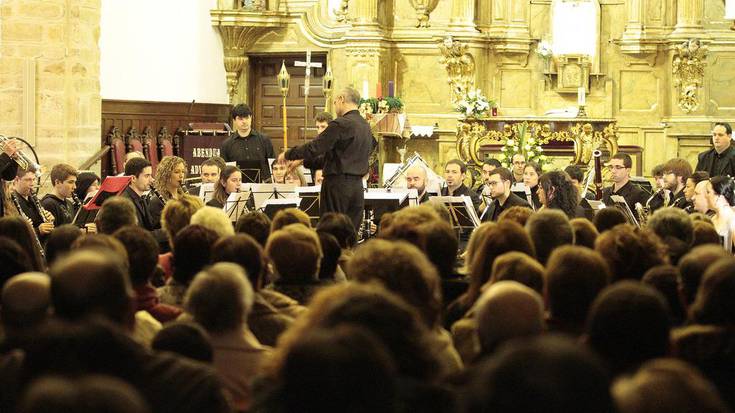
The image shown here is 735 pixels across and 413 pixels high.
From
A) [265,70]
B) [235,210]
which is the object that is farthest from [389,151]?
[235,210]

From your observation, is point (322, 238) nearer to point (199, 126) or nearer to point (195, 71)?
point (199, 126)

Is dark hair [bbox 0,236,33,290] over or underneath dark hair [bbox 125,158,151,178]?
underneath

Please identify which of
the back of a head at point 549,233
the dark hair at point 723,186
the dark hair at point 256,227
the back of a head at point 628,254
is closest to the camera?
the back of a head at point 628,254

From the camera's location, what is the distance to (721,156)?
42.7 feet

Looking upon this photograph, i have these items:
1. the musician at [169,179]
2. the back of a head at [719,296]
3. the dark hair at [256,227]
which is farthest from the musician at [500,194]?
the back of a head at [719,296]

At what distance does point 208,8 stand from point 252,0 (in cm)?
64

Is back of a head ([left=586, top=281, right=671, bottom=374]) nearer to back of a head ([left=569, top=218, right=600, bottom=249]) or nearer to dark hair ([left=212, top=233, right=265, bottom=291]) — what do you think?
dark hair ([left=212, top=233, right=265, bottom=291])

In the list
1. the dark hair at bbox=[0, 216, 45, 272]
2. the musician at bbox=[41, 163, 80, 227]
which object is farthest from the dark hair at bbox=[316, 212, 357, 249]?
the musician at bbox=[41, 163, 80, 227]

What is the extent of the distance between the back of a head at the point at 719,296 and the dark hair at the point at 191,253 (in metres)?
2.34

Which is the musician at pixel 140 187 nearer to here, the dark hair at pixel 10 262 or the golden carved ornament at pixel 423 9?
the dark hair at pixel 10 262

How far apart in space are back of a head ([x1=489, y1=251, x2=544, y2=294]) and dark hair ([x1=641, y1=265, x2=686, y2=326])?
0.45 metres

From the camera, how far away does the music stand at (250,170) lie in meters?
12.2

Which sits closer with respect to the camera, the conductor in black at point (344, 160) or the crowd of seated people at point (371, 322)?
the crowd of seated people at point (371, 322)

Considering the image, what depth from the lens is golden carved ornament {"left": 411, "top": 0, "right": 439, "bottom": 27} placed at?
55.0 feet
